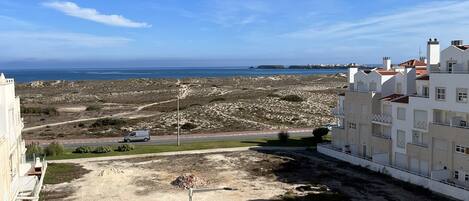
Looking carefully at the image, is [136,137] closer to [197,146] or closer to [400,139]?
[197,146]

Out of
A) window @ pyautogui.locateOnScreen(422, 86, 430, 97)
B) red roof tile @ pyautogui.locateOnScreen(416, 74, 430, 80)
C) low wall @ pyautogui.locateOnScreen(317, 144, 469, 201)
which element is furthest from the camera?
red roof tile @ pyautogui.locateOnScreen(416, 74, 430, 80)

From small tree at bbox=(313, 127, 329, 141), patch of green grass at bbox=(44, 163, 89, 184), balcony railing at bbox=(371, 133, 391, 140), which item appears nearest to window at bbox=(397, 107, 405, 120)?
balcony railing at bbox=(371, 133, 391, 140)

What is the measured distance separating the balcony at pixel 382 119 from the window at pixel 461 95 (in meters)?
9.22

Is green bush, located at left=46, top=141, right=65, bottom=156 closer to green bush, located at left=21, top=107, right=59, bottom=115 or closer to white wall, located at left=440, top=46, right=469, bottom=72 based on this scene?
white wall, located at left=440, top=46, right=469, bottom=72

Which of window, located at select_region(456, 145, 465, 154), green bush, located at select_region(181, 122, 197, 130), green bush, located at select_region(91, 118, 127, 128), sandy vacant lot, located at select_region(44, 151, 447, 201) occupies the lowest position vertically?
sandy vacant lot, located at select_region(44, 151, 447, 201)

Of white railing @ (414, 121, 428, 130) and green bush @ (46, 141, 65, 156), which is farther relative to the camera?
green bush @ (46, 141, 65, 156)

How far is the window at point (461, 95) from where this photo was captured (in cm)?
4110

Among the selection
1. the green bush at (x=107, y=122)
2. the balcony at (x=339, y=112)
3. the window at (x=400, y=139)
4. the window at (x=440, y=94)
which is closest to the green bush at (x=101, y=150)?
the green bush at (x=107, y=122)

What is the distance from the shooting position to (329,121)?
9200 cm

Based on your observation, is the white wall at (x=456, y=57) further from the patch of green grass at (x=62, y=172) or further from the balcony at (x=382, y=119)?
the patch of green grass at (x=62, y=172)

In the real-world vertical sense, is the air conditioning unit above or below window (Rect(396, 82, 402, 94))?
below

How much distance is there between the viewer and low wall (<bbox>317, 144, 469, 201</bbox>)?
131 ft

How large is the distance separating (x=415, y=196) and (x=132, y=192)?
23291 millimetres

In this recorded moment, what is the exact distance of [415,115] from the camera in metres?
46.7
